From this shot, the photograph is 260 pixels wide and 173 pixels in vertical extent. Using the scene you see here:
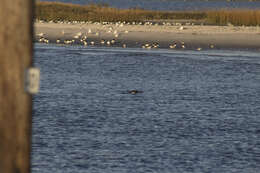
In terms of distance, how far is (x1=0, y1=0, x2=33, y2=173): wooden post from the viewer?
6453mm

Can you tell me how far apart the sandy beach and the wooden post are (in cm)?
3166

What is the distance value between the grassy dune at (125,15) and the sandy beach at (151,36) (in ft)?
14.7

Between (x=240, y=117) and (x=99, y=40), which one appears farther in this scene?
(x=99, y=40)

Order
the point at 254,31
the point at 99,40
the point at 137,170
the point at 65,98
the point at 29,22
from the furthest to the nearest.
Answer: the point at 254,31 → the point at 99,40 → the point at 65,98 → the point at 137,170 → the point at 29,22

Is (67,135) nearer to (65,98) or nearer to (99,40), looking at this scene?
(65,98)

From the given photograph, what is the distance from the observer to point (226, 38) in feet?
141

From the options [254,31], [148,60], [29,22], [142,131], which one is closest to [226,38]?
[254,31]

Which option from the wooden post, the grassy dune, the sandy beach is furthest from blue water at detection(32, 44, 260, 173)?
the grassy dune

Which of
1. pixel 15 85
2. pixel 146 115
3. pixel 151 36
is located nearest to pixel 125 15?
pixel 151 36

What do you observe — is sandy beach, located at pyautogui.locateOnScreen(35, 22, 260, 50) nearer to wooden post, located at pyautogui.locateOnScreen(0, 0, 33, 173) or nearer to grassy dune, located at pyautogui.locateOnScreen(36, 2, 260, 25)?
grassy dune, located at pyautogui.locateOnScreen(36, 2, 260, 25)

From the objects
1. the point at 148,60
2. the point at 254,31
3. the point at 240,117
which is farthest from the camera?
the point at 254,31

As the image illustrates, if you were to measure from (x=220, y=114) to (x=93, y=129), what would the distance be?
388cm

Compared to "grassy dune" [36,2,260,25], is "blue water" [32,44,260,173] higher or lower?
lower

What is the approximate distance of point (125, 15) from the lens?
59188mm
